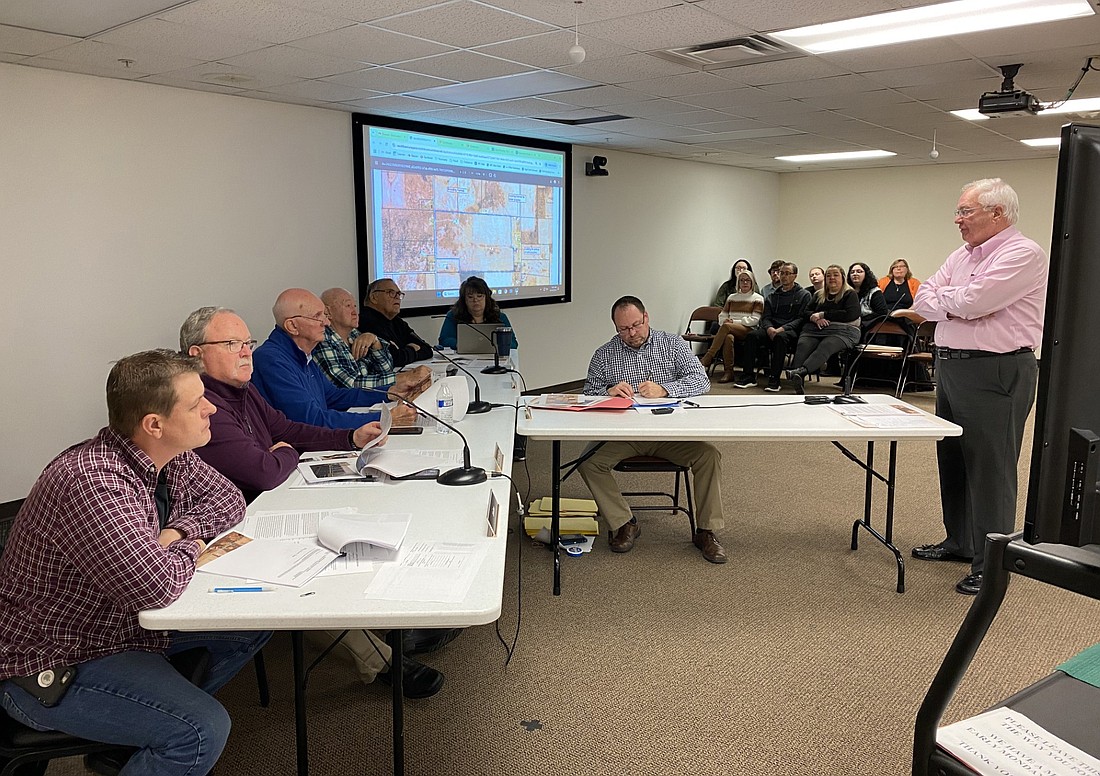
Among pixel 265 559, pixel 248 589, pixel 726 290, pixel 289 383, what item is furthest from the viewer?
pixel 726 290

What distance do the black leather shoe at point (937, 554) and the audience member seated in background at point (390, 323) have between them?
3.22m

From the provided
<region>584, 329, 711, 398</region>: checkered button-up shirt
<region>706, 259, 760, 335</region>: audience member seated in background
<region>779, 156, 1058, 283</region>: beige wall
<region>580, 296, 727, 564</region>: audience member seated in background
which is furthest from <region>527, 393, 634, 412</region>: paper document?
<region>779, 156, 1058, 283</region>: beige wall

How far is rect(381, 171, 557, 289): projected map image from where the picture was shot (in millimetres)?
6223

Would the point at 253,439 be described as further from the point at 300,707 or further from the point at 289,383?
the point at 300,707

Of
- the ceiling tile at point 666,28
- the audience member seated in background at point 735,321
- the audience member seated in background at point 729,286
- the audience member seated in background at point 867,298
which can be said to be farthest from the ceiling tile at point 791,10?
the audience member seated in background at point 729,286

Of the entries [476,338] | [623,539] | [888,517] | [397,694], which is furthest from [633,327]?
[397,694]

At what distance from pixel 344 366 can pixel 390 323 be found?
1.28 m

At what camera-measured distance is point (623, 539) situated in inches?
152

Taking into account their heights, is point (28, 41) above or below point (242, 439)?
above

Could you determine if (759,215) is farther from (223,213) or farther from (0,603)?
(0,603)

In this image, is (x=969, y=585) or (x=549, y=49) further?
(x=549, y=49)

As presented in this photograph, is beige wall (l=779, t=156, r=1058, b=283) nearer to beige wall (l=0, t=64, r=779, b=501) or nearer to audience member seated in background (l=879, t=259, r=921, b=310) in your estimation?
audience member seated in background (l=879, t=259, r=921, b=310)

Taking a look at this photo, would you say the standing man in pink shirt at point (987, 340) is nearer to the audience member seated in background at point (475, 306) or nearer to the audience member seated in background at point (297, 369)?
the audience member seated in background at point (297, 369)

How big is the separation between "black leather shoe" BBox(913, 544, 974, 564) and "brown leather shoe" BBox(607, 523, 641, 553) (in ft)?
4.44
